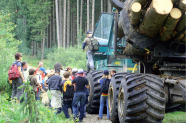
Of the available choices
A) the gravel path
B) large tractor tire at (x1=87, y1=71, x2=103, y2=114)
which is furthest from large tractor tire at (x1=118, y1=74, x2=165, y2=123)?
large tractor tire at (x1=87, y1=71, x2=103, y2=114)

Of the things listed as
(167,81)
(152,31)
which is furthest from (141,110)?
(152,31)

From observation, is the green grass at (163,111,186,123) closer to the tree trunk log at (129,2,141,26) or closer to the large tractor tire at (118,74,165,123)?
the large tractor tire at (118,74,165,123)

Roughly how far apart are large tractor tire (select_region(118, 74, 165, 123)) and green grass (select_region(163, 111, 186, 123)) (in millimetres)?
2320

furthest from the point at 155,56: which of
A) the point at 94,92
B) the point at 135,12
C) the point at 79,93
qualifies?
the point at 94,92

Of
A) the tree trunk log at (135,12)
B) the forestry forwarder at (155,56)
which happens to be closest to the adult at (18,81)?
the forestry forwarder at (155,56)

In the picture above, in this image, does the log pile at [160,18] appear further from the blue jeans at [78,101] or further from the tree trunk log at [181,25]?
the blue jeans at [78,101]

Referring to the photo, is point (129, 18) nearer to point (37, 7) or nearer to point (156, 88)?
point (156, 88)

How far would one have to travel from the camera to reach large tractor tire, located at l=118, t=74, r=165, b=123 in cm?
578

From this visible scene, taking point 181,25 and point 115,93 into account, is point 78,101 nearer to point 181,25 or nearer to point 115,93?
point 115,93

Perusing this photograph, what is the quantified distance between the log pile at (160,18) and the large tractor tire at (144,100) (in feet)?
3.18

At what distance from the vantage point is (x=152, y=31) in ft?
19.8

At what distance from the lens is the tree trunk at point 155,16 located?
5.31 metres

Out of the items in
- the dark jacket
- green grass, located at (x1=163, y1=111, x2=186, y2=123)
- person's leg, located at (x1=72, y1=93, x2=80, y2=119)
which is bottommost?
green grass, located at (x1=163, y1=111, x2=186, y2=123)

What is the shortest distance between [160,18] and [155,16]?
106mm
